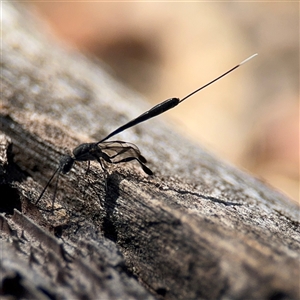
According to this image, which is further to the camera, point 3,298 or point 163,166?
point 163,166

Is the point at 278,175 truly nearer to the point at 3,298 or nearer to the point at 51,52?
the point at 51,52

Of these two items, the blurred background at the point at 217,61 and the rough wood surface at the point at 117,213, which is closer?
the rough wood surface at the point at 117,213

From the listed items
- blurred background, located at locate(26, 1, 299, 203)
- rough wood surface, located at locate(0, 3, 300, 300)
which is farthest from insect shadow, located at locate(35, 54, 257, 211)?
blurred background, located at locate(26, 1, 299, 203)

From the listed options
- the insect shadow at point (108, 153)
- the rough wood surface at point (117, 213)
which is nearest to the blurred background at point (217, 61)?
the rough wood surface at point (117, 213)

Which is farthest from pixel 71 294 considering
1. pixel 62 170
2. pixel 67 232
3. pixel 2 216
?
pixel 62 170

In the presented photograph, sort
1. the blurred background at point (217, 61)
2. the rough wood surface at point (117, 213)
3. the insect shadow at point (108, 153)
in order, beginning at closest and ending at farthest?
the rough wood surface at point (117, 213) < the insect shadow at point (108, 153) < the blurred background at point (217, 61)

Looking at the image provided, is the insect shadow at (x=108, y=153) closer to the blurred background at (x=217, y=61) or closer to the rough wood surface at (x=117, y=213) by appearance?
the rough wood surface at (x=117, y=213)
